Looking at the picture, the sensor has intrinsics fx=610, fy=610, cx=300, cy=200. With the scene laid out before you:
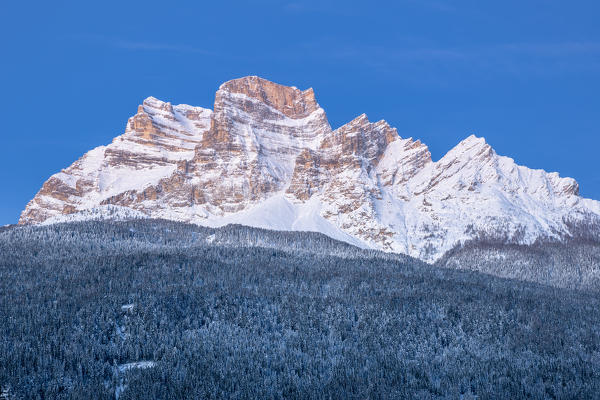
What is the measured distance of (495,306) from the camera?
9675cm

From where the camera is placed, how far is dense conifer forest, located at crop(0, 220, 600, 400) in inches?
2320

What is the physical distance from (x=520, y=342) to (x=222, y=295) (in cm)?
4321

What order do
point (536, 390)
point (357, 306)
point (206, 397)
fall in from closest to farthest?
point (206, 397), point (536, 390), point (357, 306)

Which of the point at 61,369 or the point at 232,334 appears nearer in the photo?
the point at 61,369

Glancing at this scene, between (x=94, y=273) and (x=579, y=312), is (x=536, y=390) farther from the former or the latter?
(x=94, y=273)

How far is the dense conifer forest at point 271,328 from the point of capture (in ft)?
193

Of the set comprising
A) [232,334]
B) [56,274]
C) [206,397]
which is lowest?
[206,397]

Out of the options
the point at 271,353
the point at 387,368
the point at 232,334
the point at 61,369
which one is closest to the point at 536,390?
the point at 387,368

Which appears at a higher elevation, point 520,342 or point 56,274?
point 56,274

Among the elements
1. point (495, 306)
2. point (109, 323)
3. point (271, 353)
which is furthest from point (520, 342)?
point (109, 323)

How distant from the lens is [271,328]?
82.1m

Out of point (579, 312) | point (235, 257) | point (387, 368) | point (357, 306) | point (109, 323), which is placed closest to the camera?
point (387, 368)

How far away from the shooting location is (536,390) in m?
58.8

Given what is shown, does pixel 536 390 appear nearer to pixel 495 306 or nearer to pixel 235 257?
pixel 495 306
